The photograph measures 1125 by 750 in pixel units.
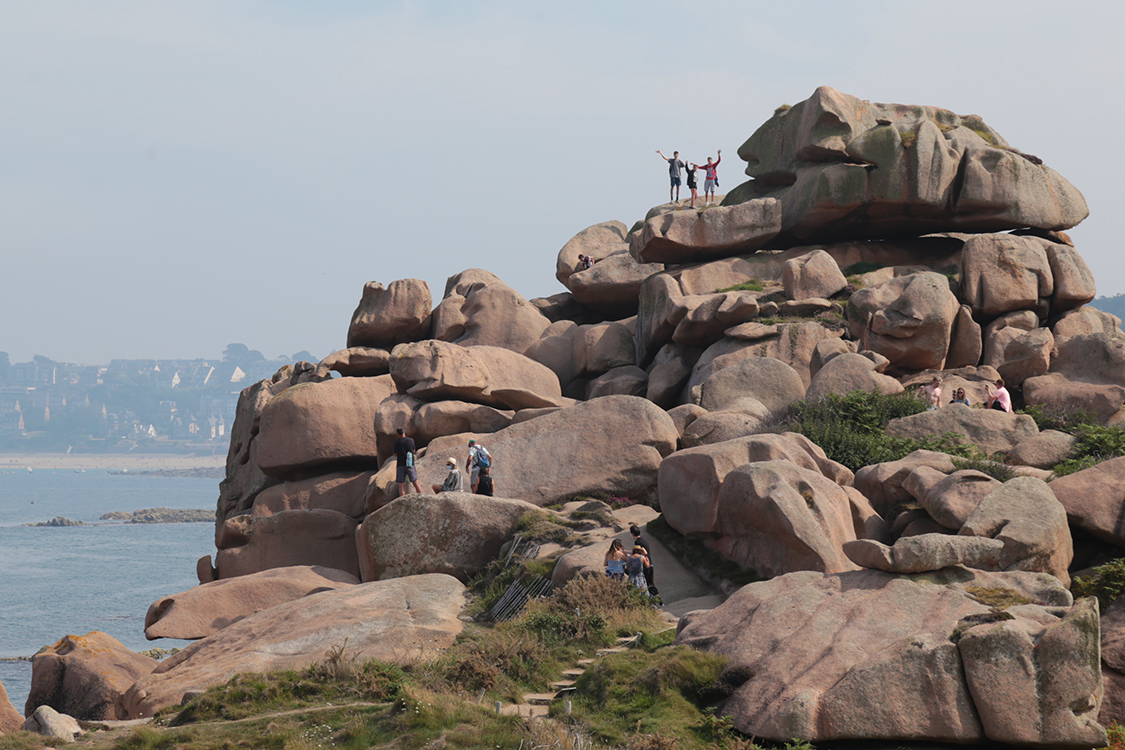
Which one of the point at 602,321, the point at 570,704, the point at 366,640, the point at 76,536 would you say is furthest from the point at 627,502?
the point at 76,536

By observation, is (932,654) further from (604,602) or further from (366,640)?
(366,640)

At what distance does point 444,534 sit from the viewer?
919 inches

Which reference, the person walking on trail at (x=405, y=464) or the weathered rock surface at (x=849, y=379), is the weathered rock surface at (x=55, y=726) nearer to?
the person walking on trail at (x=405, y=464)

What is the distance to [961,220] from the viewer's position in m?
37.2

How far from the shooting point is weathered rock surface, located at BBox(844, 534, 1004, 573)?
558 inches

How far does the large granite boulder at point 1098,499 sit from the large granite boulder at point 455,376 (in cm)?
1669

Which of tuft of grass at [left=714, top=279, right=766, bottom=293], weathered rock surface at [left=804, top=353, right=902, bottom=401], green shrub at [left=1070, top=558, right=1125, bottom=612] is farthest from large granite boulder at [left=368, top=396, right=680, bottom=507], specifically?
green shrub at [left=1070, top=558, right=1125, bottom=612]

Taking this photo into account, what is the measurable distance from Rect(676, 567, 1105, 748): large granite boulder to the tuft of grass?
23.7m

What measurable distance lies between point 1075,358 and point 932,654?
21049 mm

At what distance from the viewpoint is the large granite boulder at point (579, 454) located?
86.0 ft

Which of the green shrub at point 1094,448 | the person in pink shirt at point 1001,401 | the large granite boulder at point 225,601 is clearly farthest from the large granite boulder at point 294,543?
the green shrub at point 1094,448

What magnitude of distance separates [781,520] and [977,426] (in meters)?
9.23

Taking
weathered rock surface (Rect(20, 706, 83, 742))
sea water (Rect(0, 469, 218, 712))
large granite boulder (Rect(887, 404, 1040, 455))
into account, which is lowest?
sea water (Rect(0, 469, 218, 712))

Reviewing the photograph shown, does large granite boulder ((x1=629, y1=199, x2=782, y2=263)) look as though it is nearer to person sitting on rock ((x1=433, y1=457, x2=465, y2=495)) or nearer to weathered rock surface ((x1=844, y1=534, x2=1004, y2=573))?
person sitting on rock ((x1=433, y1=457, x2=465, y2=495))
